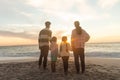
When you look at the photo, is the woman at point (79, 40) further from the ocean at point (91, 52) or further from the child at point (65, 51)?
the ocean at point (91, 52)

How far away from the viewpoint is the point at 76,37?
10383 mm

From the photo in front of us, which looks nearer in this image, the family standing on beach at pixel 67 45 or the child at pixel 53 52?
the family standing on beach at pixel 67 45

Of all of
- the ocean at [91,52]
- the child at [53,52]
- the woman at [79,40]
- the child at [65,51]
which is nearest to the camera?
the woman at [79,40]

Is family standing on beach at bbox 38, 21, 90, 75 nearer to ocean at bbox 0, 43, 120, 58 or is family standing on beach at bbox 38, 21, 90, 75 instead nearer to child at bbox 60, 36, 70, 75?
child at bbox 60, 36, 70, 75

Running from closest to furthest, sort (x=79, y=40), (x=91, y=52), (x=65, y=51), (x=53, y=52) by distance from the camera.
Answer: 1. (x=79, y=40)
2. (x=65, y=51)
3. (x=53, y=52)
4. (x=91, y=52)

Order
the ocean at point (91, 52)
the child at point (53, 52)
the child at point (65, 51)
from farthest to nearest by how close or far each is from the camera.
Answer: the ocean at point (91, 52)
the child at point (53, 52)
the child at point (65, 51)

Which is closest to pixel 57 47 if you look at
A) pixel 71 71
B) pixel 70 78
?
pixel 71 71

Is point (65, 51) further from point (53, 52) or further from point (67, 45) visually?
point (53, 52)

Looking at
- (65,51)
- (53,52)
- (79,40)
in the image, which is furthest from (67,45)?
(53,52)

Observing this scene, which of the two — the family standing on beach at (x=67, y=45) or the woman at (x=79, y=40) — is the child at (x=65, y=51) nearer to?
the family standing on beach at (x=67, y=45)

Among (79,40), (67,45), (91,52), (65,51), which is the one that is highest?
(79,40)

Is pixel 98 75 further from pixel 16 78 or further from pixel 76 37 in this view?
pixel 16 78

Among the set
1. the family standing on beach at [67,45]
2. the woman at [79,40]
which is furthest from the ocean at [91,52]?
the woman at [79,40]

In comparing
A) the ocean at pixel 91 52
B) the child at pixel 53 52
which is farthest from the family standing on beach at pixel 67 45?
the ocean at pixel 91 52
